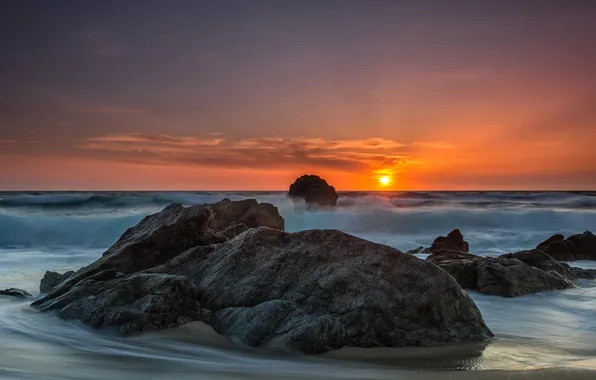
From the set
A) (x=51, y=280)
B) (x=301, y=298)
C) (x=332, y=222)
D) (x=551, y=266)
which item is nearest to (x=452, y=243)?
(x=551, y=266)

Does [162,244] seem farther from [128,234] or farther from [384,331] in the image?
[384,331]

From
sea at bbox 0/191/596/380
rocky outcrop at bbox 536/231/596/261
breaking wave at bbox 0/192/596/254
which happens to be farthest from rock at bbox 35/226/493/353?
breaking wave at bbox 0/192/596/254

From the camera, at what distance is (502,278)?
363 inches

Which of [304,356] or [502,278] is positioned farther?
[502,278]

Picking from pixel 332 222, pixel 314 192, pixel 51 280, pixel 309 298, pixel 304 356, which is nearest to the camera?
pixel 304 356

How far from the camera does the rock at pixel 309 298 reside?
527 centimetres

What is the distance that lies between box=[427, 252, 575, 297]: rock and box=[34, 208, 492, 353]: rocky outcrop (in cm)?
350

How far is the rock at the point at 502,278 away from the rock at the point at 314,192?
1077 inches

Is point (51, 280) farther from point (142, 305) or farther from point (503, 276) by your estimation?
point (503, 276)

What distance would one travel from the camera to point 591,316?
24.9 ft

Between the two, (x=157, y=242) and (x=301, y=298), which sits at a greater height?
(x=157, y=242)

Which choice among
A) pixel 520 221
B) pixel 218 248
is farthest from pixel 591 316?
pixel 520 221

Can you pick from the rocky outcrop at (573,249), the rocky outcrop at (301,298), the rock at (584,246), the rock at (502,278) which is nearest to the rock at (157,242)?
the rocky outcrop at (301,298)

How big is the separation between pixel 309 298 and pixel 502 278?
15.8 ft
